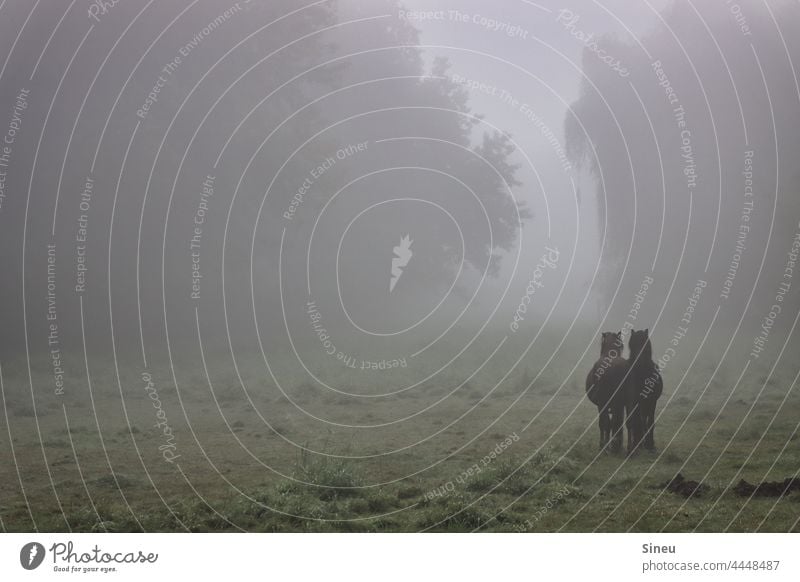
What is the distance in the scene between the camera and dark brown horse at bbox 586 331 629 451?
9859mm

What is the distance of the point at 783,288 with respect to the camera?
37.1 feet

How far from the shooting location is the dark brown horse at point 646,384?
32.3ft

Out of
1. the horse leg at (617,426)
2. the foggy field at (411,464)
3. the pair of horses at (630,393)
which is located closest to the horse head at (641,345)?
the pair of horses at (630,393)

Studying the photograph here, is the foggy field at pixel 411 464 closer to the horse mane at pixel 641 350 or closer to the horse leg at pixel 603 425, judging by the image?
the horse leg at pixel 603 425

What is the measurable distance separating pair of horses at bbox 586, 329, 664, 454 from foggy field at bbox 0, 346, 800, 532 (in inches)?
10.0

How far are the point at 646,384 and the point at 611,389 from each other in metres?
0.48

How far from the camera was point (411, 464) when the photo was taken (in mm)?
9898

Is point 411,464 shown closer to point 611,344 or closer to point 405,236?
point 611,344

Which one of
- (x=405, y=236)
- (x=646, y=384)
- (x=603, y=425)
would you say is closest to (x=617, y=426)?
(x=603, y=425)

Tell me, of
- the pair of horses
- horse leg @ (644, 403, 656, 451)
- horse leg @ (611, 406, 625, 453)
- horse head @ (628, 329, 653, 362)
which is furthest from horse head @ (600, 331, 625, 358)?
horse leg @ (644, 403, 656, 451)

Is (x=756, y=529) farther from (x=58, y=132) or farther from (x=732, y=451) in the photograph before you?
(x=58, y=132)
